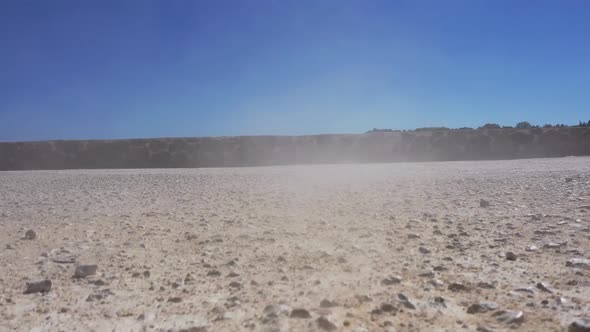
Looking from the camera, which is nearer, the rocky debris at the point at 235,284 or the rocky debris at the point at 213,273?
the rocky debris at the point at 235,284

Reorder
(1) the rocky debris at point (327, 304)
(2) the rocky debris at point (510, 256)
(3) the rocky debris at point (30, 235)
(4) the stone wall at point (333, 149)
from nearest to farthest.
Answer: (1) the rocky debris at point (327, 304) → (2) the rocky debris at point (510, 256) → (3) the rocky debris at point (30, 235) → (4) the stone wall at point (333, 149)

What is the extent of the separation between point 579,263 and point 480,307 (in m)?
0.95

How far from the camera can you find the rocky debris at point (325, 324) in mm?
1666

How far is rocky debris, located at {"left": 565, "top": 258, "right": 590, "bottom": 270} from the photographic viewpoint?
2.30 m

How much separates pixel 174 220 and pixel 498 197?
11.3 feet

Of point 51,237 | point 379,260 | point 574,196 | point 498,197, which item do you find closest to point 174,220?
point 51,237

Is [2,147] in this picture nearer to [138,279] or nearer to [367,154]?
[367,154]

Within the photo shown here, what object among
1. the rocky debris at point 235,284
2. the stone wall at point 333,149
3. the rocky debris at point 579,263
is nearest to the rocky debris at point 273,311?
the rocky debris at point 235,284

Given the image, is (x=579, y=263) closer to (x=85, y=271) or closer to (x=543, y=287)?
(x=543, y=287)

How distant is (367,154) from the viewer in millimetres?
12625

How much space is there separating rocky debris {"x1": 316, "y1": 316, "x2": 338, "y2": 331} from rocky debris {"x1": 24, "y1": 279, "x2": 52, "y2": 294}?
4.64 feet

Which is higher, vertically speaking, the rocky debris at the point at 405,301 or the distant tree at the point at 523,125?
the distant tree at the point at 523,125

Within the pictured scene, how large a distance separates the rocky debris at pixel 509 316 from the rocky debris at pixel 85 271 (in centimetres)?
207

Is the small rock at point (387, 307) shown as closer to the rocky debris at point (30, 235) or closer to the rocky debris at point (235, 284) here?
the rocky debris at point (235, 284)
